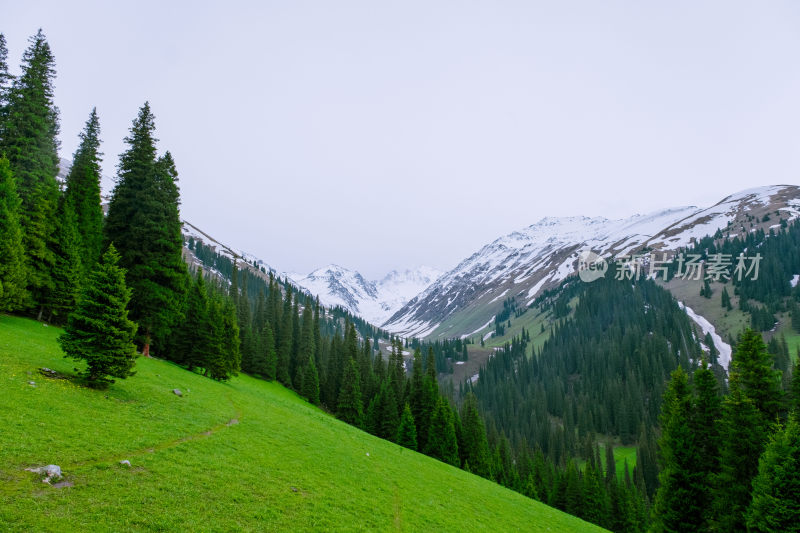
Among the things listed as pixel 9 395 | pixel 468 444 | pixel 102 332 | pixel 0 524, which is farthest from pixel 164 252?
pixel 468 444

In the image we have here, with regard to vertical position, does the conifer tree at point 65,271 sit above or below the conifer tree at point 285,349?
above

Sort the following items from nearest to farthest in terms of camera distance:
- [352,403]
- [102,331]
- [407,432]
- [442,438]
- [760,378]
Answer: [102,331] → [760,378] → [442,438] → [407,432] → [352,403]

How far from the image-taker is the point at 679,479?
3209 cm

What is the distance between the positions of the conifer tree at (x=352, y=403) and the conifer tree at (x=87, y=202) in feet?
154

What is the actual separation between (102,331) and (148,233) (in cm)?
1885

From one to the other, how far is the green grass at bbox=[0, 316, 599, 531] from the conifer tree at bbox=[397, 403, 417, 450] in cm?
3388

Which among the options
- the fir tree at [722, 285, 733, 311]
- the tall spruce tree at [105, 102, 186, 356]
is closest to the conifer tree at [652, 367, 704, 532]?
the tall spruce tree at [105, 102, 186, 356]

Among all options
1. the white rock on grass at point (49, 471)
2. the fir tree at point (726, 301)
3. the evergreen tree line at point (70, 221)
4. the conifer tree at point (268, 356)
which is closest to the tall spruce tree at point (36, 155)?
the evergreen tree line at point (70, 221)

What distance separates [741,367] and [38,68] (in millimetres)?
69463

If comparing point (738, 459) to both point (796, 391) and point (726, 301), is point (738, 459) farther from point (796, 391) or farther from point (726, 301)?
point (726, 301)

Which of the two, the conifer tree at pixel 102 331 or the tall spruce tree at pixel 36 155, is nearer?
the conifer tree at pixel 102 331

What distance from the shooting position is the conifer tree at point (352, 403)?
7394 cm

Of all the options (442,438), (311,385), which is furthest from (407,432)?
(311,385)

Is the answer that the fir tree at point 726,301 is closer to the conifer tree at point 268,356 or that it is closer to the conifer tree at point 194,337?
the conifer tree at point 268,356
